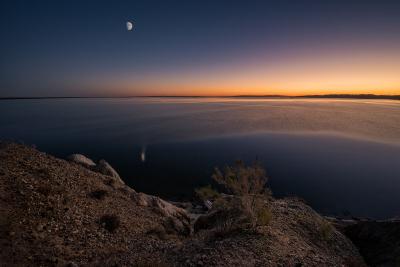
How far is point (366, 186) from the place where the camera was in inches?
1122

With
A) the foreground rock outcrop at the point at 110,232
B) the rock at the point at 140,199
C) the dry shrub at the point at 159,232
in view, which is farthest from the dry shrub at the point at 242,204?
the rock at the point at 140,199

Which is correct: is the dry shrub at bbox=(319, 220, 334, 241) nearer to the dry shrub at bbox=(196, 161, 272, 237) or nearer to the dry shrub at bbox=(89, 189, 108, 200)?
the dry shrub at bbox=(196, 161, 272, 237)

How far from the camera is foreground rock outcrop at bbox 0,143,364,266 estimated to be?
8688 millimetres

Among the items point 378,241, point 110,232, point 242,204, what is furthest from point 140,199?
point 378,241

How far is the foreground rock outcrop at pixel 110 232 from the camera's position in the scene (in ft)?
28.5

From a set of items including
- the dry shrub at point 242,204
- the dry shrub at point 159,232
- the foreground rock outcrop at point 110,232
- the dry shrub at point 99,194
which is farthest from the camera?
the dry shrub at point 99,194

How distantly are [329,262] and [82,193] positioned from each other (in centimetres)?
1211

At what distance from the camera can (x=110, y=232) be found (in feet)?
38.8

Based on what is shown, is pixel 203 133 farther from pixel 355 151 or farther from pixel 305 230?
pixel 305 230

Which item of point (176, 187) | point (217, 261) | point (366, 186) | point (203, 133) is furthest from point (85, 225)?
point (203, 133)

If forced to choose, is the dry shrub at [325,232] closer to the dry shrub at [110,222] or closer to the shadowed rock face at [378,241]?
the shadowed rock face at [378,241]

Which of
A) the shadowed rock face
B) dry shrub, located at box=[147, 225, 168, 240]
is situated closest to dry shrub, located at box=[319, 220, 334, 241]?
the shadowed rock face

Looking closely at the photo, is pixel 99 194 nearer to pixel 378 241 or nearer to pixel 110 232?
pixel 110 232

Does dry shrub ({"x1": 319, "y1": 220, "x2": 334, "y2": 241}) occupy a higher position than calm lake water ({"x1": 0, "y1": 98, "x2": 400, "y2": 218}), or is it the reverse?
dry shrub ({"x1": 319, "y1": 220, "x2": 334, "y2": 241})
